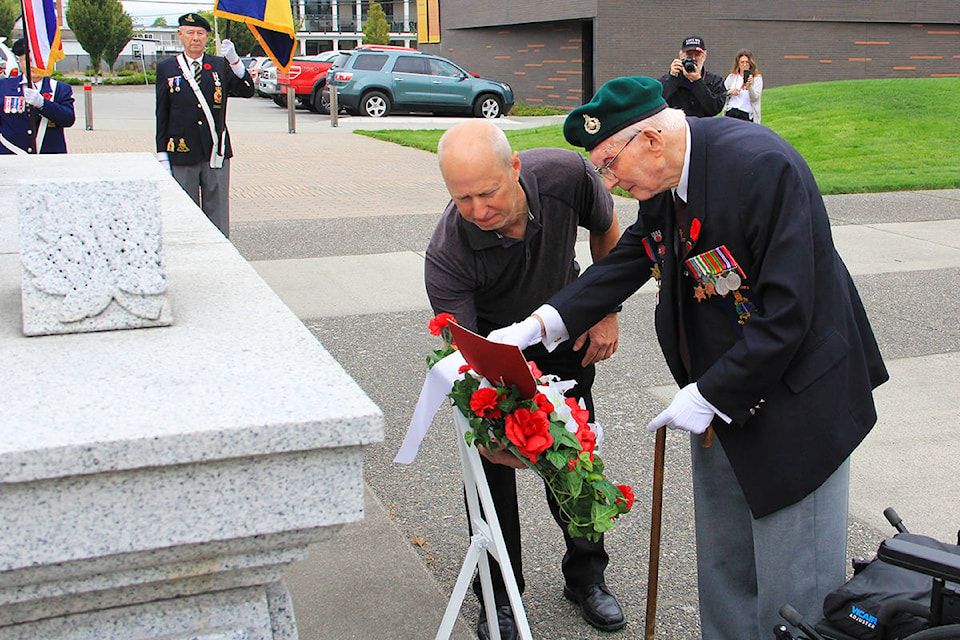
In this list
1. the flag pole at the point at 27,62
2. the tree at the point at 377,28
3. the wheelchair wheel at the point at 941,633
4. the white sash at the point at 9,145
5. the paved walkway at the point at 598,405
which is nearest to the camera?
the wheelchair wheel at the point at 941,633

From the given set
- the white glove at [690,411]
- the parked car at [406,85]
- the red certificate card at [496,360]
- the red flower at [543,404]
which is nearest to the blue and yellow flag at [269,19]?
the red certificate card at [496,360]

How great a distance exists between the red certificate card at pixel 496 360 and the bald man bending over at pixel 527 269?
0.51 meters

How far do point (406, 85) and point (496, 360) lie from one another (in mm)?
22564

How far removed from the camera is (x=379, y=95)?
24.2 m

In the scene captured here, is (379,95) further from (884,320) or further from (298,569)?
(298,569)

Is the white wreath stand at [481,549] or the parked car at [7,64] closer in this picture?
the white wreath stand at [481,549]

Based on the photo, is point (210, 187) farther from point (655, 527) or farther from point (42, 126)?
point (655, 527)

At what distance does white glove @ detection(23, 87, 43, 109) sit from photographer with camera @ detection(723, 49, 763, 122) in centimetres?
990

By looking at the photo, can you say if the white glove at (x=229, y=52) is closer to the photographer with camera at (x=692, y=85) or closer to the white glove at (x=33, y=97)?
Answer: the white glove at (x=33, y=97)

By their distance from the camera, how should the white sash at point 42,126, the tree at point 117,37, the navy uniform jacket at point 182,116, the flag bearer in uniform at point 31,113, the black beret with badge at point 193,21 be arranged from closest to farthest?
the black beret with badge at point 193,21 < the navy uniform jacket at point 182,116 < the flag bearer in uniform at point 31,113 < the white sash at point 42,126 < the tree at point 117,37

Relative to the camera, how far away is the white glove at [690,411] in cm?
232

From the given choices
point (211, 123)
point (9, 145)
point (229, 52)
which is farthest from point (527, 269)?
point (9, 145)

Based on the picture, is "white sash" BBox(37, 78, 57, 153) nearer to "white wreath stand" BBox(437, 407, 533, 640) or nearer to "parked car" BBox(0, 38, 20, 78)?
"parked car" BBox(0, 38, 20, 78)

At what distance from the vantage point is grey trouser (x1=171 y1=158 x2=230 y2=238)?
324 inches
